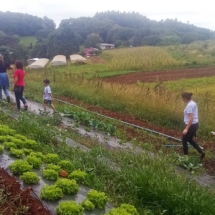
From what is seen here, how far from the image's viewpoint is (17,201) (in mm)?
3893

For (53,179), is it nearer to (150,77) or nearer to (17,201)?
(17,201)

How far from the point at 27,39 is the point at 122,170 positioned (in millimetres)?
64442

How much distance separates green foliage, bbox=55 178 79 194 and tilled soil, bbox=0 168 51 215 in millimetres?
410

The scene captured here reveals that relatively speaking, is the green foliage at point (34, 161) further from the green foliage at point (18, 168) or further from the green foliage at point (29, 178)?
the green foliage at point (29, 178)

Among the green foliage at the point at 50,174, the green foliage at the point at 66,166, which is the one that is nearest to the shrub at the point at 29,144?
the green foliage at the point at 66,166

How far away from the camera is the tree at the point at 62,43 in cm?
4931

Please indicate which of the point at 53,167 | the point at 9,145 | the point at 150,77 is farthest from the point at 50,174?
the point at 150,77

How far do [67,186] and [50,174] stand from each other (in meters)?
0.47

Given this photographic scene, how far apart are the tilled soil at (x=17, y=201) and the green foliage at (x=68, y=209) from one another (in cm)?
14

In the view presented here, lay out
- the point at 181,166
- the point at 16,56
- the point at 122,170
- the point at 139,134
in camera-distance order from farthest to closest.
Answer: the point at 16,56
the point at 139,134
the point at 181,166
the point at 122,170

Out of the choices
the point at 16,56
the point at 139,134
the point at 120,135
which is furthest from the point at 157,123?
the point at 16,56

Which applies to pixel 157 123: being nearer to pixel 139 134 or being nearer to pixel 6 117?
pixel 139 134

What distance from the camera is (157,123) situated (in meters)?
10.8

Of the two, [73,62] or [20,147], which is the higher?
[20,147]
